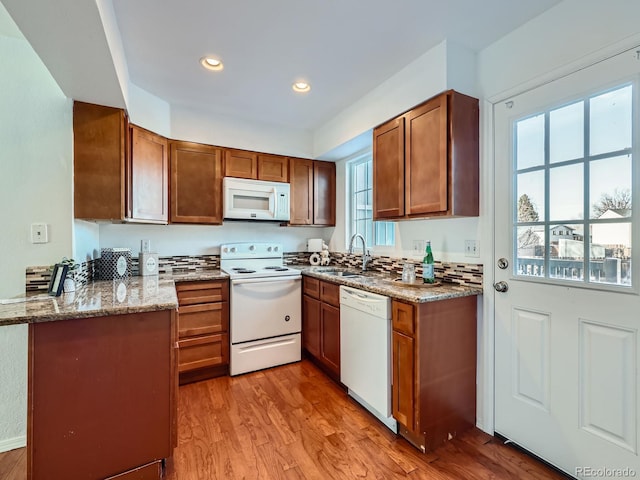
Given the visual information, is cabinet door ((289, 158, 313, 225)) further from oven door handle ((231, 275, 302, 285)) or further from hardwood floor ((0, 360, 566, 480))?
hardwood floor ((0, 360, 566, 480))

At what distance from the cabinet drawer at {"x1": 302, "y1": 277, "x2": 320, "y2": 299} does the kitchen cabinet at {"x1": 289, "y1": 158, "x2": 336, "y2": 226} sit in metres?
0.74

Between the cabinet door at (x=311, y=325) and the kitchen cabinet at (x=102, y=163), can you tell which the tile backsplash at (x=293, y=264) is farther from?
the cabinet door at (x=311, y=325)

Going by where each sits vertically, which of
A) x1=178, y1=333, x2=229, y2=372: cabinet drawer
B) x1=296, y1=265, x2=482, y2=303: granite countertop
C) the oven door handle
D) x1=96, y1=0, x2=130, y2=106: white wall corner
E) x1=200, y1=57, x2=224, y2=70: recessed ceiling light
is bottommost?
x1=178, y1=333, x2=229, y2=372: cabinet drawer

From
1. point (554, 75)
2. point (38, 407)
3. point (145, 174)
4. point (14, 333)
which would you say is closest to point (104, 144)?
point (145, 174)

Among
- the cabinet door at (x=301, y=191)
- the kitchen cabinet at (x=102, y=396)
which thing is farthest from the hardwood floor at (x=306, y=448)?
the cabinet door at (x=301, y=191)

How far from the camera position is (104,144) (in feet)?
6.53

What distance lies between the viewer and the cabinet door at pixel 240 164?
3.00m

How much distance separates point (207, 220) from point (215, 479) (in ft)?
6.77

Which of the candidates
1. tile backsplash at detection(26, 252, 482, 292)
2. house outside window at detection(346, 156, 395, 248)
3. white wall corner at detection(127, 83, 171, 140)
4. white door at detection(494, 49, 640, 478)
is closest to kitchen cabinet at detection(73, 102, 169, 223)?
white wall corner at detection(127, 83, 171, 140)

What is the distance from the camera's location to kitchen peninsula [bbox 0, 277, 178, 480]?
4.28ft

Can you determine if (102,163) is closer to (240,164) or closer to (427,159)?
(240,164)

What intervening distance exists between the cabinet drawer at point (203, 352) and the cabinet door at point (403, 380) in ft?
5.05

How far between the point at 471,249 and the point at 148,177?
2547 millimetres

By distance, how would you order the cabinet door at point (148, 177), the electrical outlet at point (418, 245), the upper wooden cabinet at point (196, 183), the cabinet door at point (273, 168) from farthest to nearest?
the cabinet door at point (273, 168) → the upper wooden cabinet at point (196, 183) → the electrical outlet at point (418, 245) → the cabinet door at point (148, 177)
